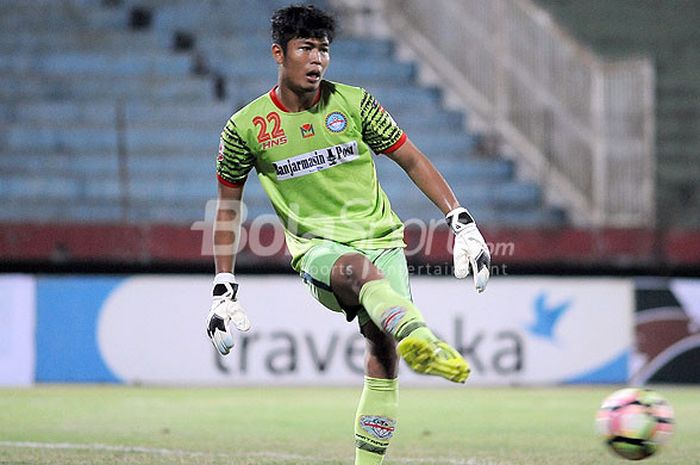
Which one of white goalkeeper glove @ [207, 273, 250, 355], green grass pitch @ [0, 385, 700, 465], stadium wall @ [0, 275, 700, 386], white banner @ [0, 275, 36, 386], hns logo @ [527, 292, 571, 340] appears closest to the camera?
white goalkeeper glove @ [207, 273, 250, 355]

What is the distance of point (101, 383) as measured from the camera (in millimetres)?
13727

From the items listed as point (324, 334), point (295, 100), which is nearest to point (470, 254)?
point (295, 100)

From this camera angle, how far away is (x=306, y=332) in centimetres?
1384

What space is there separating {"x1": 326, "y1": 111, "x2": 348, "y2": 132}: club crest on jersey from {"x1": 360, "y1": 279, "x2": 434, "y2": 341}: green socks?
88 centimetres

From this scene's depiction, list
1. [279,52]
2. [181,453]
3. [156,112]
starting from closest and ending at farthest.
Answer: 1. [279,52]
2. [181,453]
3. [156,112]

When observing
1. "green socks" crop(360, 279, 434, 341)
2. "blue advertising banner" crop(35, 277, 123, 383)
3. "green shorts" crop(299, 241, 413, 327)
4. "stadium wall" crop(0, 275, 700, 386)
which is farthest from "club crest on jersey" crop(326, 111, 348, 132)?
"blue advertising banner" crop(35, 277, 123, 383)

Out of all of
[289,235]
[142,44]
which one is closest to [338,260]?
[289,235]

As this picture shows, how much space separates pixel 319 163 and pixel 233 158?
1.44 ft

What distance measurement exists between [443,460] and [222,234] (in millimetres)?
2088

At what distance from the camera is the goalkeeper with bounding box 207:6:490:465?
6.20 metres

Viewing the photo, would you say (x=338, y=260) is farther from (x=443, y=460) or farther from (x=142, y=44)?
(x=142, y=44)

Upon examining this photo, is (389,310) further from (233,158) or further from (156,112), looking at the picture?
(156,112)

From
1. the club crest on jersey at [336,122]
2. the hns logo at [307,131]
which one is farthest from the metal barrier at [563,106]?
the hns logo at [307,131]

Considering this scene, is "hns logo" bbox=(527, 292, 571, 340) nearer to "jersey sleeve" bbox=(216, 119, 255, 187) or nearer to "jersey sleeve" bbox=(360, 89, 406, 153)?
"jersey sleeve" bbox=(360, 89, 406, 153)
